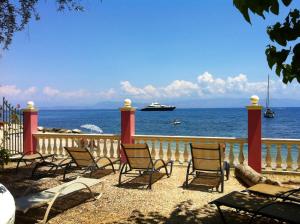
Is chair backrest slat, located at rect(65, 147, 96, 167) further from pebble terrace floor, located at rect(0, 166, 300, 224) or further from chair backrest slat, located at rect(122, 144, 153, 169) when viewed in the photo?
chair backrest slat, located at rect(122, 144, 153, 169)

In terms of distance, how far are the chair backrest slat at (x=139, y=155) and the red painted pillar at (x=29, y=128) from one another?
4879mm

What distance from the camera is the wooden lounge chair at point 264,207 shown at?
3958 millimetres

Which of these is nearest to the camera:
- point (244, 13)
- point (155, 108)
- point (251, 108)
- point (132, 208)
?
point (244, 13)

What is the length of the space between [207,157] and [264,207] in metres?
2.87

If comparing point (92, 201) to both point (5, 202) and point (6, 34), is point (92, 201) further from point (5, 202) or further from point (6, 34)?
point (6, 34)

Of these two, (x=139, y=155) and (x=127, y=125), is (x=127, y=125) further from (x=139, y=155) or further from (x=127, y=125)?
(x=139, y=155)

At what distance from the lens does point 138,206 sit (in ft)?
19.0

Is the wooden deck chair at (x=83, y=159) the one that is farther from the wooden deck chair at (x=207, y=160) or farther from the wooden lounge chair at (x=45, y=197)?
the wooden deck chair at (x=207, y=160)

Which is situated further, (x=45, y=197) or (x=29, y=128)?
(x=29, y=128)

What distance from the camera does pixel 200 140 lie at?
927cm

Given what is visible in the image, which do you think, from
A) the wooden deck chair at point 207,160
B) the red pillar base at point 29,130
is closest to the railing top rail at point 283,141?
the wooden deck chair at point 207,160

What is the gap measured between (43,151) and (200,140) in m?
5.37

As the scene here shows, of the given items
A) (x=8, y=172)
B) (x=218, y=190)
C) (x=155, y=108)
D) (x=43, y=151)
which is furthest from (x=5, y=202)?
(x=155, y=108)

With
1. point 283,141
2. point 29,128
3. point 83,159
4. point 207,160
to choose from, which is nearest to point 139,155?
point 83,159
